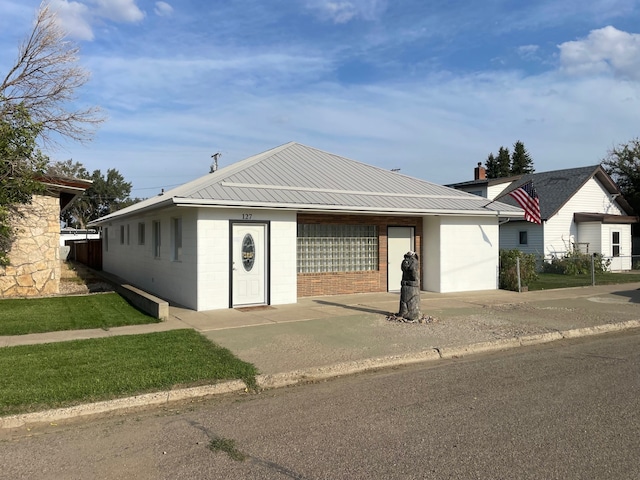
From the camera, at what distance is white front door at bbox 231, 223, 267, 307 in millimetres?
12883

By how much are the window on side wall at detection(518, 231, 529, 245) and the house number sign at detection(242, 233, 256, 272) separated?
765 inches

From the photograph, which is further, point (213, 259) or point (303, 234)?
point (303, 234)

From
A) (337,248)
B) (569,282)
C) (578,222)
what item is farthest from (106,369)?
(578,222)

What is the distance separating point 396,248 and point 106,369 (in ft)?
36.4

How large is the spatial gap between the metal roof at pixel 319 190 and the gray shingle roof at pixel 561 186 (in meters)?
10.9

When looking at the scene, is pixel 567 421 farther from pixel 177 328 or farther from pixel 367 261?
pixel 367 261

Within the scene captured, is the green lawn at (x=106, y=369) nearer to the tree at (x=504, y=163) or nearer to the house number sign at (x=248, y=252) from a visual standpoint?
the house number sign at (x=248, y=252)

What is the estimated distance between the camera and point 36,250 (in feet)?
49.8

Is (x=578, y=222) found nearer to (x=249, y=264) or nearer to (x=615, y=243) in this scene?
(x=615, y=243)

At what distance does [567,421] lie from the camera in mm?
5262

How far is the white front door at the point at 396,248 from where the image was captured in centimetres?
1652

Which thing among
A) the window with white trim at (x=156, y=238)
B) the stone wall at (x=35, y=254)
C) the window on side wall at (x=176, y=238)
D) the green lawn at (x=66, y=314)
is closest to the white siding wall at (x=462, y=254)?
the window on side wall at (x=176, y=238)

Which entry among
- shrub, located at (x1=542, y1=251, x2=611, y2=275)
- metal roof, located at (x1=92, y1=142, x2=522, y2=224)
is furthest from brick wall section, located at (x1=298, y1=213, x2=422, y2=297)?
shrub, located at (x1=542, y1=251, x2=611, y2=275)

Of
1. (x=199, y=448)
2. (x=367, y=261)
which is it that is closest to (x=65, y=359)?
(x=199, y=448)
